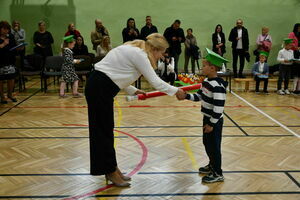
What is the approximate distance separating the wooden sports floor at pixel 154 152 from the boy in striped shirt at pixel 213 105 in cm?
23

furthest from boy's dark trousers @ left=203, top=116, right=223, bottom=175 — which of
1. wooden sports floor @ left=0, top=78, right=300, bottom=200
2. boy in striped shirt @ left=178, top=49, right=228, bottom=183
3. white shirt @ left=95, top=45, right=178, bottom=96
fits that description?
white shirt @ left=95, top=45, right=178, bottom=96

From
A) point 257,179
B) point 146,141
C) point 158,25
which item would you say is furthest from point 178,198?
point 158,25

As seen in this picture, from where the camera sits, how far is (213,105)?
359cm

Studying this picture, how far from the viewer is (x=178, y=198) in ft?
11.3

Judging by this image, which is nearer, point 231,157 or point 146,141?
point 231,157

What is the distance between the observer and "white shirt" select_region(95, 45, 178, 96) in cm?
324

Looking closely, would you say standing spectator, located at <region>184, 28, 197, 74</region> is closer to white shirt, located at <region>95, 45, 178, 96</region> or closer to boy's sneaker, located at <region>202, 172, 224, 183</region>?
boy's sneaker, located at <region>202, 172, 224, 183</region>

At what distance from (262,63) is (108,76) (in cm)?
717

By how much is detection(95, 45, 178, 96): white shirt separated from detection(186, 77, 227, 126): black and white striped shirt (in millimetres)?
593

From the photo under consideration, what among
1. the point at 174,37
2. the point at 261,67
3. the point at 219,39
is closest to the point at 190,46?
the point at 219,39

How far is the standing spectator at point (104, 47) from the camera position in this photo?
399 inches

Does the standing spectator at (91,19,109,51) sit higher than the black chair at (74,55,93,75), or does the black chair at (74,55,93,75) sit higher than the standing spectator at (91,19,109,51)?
the standing spectator at (91,19,109,51)

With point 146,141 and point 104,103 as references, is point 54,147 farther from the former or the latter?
point 104,103

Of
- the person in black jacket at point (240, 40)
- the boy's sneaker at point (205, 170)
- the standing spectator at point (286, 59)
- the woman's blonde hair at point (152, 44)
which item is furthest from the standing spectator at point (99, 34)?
the woman's blonde hair at point (152, 44)
